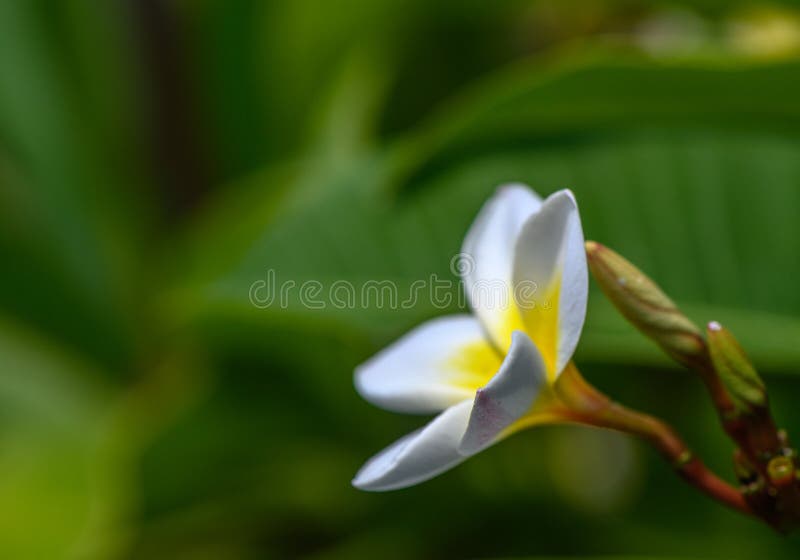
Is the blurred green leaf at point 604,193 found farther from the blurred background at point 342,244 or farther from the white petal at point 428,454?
the white petal at point 428,454

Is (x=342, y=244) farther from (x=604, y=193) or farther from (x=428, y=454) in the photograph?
(x=428, y=454)

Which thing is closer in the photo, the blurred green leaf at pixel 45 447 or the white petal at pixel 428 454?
the white petal at pixel 428 454

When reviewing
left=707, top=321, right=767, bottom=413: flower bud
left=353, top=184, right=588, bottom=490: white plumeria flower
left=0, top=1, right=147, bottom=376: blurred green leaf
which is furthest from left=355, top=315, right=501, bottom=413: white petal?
left=0, top=1, right=147, bottom=376: blurred green leaf

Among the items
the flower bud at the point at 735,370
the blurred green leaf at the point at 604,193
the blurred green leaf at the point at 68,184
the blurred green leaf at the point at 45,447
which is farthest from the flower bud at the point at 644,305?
the blurred green leaf at the point at 68,184

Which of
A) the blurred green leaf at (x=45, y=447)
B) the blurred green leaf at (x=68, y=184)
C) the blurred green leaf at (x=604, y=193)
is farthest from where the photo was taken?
the blurred green leaf at (x=68, y=184)

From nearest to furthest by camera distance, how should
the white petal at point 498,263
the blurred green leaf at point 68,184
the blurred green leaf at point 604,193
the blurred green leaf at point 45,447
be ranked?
1. the white petal at point 498,263
2. the blurred green leaf at point 604,193
3. the blurred green leaf at point 45,447
4. the blurred green leaf at point 68,184

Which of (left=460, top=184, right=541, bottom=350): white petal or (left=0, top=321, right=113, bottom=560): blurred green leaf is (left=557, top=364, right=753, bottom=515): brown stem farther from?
(left=0, top=321, right=113, bottom=560): blurred green leaf

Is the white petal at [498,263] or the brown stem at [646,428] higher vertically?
the white petal at [498,263]

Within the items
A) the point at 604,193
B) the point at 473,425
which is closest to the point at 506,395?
the point at 473,425

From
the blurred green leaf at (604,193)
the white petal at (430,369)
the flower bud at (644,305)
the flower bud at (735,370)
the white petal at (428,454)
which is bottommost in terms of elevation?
the flower bud at (735,370)
